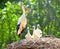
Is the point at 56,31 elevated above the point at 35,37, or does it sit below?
below

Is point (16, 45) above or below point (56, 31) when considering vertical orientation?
above

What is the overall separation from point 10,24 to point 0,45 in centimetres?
65

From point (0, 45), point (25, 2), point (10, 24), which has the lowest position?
point (0, 45)

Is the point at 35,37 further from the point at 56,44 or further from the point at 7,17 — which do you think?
the point at 7,17

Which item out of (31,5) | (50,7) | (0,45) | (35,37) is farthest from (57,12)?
(35,37)

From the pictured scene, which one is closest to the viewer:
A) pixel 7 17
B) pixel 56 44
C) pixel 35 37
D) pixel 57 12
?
pixel 56 44

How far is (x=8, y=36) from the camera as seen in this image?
280 inches

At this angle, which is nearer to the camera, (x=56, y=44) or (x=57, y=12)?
(x=56, y=44)

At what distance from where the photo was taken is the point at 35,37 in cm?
472

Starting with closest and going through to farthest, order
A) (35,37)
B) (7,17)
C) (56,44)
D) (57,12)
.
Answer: (56,44) < (35,37) < (7,17) < (57,12)

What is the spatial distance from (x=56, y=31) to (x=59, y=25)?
194 mm

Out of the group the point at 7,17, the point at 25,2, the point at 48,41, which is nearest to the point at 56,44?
the point at 48,41

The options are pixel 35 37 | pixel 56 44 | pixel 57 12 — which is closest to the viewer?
pixel 56 44

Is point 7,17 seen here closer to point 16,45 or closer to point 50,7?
point 50,7
